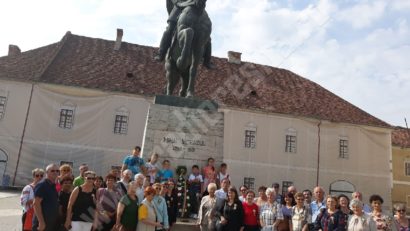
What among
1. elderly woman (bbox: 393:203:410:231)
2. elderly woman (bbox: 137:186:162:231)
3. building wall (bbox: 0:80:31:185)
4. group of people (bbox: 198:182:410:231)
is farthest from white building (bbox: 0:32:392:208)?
elderly woman (bbox: 393:203:410:231)

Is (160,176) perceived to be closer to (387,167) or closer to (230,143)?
(230,143)

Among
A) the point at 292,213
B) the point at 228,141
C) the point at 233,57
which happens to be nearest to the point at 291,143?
the point at 228,141

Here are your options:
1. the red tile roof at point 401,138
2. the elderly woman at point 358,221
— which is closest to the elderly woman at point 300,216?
the elderly woman at point 358,221

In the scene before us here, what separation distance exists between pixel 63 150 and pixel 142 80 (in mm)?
7013

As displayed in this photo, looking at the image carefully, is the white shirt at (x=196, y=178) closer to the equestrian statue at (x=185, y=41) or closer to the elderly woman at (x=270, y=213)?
the elderly woman at (x=270, y=213)

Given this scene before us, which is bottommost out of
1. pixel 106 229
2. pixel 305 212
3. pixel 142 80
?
pixel 106 229

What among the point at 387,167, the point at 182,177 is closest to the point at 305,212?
the point at 182,177

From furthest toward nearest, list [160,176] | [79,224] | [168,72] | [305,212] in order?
[168,72] < [160,176] < [305,212] < [79,224]

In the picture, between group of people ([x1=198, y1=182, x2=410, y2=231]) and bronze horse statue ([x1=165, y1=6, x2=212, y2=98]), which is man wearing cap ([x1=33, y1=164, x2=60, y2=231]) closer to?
group of people ([x1=198, y1=182, x2=410, y2=231])

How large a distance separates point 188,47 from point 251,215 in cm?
407

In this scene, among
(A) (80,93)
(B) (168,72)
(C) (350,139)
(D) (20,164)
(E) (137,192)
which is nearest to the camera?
(E) (137,192)

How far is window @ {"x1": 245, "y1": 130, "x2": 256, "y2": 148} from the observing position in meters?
27.7

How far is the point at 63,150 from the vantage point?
24.9m

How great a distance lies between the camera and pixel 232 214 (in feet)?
20.4
